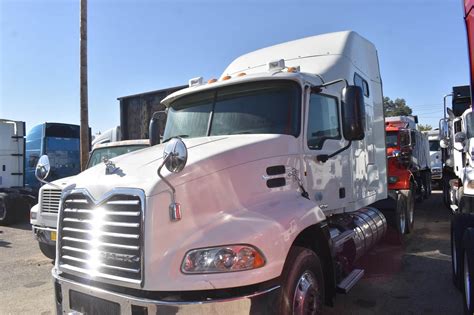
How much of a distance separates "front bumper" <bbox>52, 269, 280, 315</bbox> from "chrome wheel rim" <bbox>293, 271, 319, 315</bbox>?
0.40m

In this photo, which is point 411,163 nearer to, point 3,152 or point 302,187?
point 302,187

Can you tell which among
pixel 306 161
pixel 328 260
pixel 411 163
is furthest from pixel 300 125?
pixel 411 163

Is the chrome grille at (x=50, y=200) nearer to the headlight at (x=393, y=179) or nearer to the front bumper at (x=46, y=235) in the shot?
the front bumper at (x=46, y=235)

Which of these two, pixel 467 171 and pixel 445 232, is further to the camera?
pixel 445 232

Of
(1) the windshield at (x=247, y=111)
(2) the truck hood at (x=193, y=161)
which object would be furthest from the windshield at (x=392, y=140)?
(2) the truck hood at (x=193, y=161)

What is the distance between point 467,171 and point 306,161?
7.96 ft

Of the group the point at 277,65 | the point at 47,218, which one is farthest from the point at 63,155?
the point at 277,65

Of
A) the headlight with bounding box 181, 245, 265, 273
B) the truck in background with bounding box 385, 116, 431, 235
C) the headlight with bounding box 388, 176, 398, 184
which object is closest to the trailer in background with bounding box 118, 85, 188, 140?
the truck in background with bounding box 385, 116, 431, 235

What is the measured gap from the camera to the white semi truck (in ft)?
9.27

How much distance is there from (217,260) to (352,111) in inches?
81.3

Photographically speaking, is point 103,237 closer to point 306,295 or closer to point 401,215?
point 306,295

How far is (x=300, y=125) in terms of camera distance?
4.01 meters

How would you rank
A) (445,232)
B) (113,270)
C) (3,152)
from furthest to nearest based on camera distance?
(3,152) → (445,232) → (113,270)

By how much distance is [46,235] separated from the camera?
6832 millimetres
